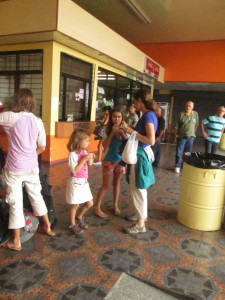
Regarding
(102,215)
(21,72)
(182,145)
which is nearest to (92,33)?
(21,72)

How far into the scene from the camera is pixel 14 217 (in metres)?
2.13

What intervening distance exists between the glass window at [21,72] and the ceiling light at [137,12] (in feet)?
9.34

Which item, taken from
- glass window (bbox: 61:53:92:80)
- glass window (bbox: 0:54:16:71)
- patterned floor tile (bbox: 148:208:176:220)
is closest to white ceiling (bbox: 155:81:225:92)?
glass window (bbox: 61:53:92:80)

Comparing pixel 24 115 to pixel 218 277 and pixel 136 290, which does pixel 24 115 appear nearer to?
pixel 136 290

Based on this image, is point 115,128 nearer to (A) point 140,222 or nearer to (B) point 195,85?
(A) point 140,222

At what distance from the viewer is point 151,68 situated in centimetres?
873

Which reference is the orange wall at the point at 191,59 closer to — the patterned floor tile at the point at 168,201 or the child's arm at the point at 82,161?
the patterned floor tile at the point at 168,201

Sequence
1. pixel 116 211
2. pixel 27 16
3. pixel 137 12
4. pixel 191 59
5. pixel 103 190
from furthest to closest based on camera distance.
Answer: pixel 191 59, pixel 137 12, pixel 27 16, pixel 116 211, pixel 103 190

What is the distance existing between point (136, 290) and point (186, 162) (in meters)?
1.72

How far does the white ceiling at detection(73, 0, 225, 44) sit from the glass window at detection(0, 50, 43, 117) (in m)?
2.53

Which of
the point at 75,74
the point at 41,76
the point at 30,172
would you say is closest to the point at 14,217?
the point at 30,172

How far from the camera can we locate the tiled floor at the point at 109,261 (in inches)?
71.8

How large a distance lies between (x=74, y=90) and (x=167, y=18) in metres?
3.83

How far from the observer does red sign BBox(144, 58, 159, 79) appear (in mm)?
8375
